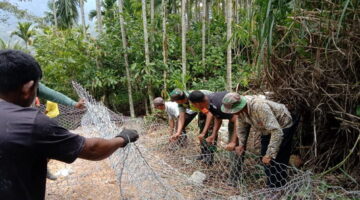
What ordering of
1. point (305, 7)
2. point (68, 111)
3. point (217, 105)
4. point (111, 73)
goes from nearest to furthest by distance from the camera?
point (305, 7) < point (217, 105) < point (68, 111) < point (111, 73)

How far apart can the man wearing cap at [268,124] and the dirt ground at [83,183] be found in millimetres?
1482

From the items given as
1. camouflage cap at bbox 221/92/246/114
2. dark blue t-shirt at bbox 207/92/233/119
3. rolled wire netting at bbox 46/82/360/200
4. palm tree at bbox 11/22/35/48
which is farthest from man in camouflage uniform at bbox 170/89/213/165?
palm tree at bbox 11/22/35/48

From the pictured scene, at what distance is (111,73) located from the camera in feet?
25.5

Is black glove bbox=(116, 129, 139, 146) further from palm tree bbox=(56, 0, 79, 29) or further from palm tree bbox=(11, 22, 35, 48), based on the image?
palm tree bbox=(56, 0, 79, 29)

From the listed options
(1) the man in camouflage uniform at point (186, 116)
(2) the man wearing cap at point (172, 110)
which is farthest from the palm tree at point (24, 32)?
(1) the man in camouflage uniform at point (186, 116)

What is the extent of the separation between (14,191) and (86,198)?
70.9 inches

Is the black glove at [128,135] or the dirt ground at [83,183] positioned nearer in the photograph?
the black glove at [128,135]

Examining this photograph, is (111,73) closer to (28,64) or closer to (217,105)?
(217,105)

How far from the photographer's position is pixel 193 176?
3.07 meters

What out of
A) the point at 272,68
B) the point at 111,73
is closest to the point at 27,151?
the point at 272,68

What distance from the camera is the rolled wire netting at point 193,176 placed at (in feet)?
6.99

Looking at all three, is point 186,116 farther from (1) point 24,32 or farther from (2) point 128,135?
(1) point 24,32

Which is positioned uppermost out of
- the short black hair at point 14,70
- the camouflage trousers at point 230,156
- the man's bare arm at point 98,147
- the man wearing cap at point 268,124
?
the short black hair at point 14,70

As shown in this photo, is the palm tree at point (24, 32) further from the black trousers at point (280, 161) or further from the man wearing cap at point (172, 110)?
the black trousers at point (280, 161)
